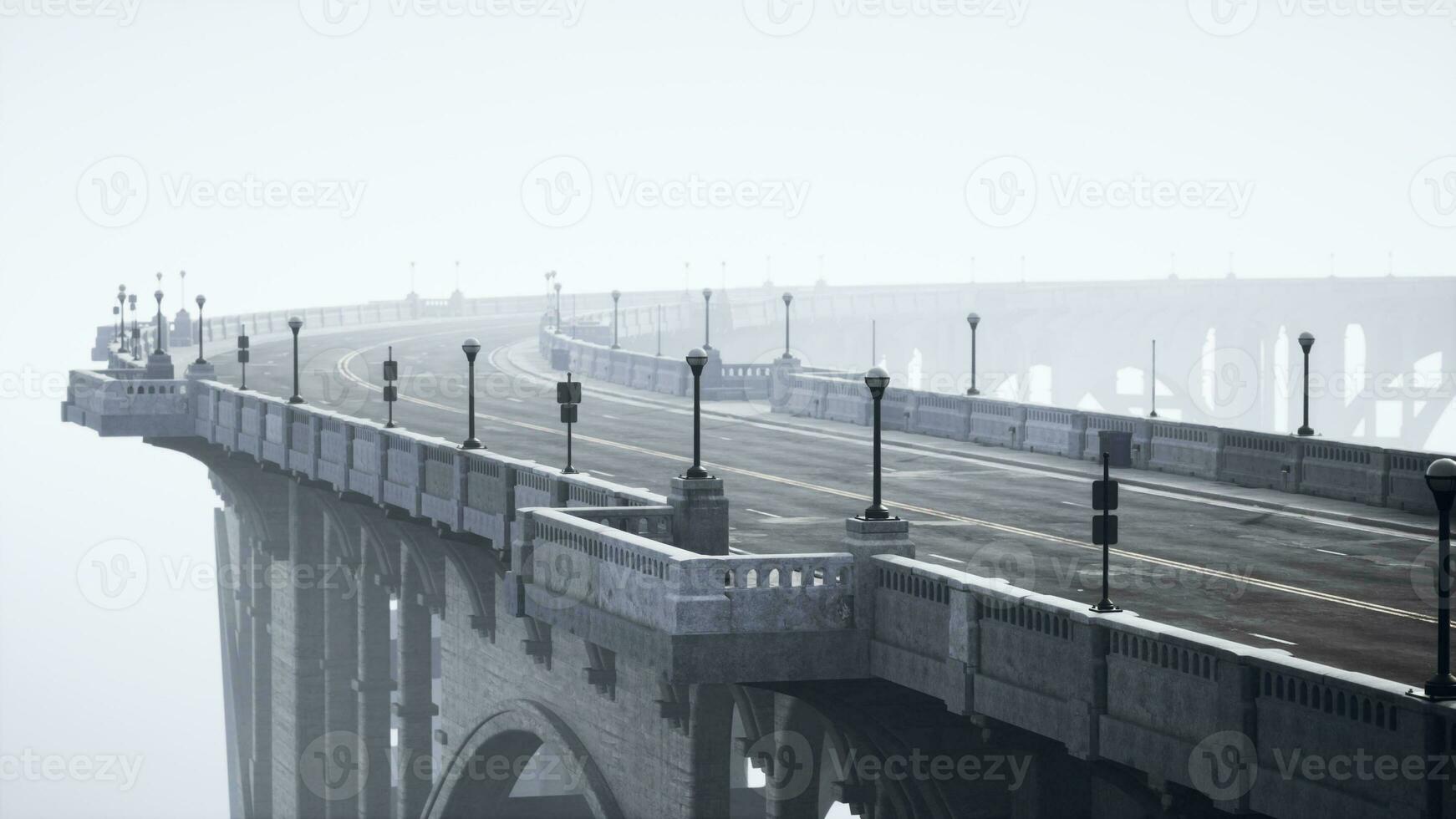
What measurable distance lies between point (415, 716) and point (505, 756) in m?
7.63

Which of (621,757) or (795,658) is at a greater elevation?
(795,658)

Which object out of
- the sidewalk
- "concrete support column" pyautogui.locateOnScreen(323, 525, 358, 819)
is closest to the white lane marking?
the sidewalk

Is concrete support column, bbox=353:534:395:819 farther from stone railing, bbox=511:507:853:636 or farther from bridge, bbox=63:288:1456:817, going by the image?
stone railing, bbox=511:507:853:636

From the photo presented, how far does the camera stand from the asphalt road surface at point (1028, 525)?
23.3 m

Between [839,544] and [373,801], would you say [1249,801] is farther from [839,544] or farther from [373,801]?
[373,801]

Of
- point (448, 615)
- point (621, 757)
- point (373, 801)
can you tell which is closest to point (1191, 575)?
point (621, 757)

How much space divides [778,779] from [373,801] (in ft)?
110

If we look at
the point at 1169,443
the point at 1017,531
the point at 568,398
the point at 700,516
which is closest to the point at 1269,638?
the point at 700,516

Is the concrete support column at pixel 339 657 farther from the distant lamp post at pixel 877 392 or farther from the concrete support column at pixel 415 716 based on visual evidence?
the distant lamp post at pixel 877 392

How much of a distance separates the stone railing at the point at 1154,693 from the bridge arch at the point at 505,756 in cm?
1821

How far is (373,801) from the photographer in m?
62.7

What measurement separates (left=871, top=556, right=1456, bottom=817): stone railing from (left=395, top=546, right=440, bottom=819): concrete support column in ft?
114

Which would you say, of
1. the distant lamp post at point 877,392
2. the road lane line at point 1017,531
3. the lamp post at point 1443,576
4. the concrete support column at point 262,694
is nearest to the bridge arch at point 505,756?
the road lane line at point 1017,531

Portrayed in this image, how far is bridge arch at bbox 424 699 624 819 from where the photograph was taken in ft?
132
